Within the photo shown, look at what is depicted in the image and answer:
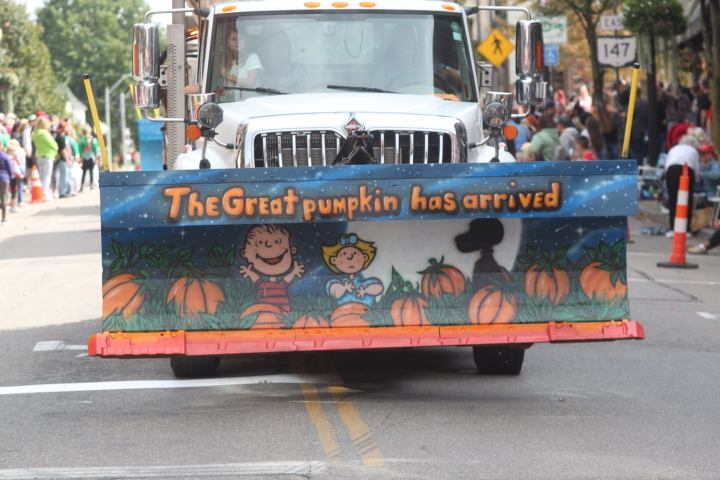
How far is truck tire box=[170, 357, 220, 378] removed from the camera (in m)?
9.98

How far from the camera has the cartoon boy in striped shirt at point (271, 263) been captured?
883 centimetres

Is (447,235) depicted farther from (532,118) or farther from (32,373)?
(532,118)

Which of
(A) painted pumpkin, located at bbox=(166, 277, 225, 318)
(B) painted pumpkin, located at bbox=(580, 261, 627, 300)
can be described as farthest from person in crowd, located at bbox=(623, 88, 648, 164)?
(A) painted pumpkin, located at bbox=(166, 277, 225, 318)

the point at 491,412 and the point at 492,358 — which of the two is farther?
the point at 492,358

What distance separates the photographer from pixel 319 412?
28.7ft

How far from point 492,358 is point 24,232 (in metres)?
17.4

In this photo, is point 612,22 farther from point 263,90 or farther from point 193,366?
point 193,366

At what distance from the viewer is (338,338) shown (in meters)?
8.79

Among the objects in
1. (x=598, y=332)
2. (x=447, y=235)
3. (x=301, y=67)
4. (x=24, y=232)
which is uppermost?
(x=301, y=67)

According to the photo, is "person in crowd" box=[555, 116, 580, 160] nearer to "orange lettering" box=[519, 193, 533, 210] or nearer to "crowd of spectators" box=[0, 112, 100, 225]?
"crowd of spectators" box=[0, 112, 100, 225]

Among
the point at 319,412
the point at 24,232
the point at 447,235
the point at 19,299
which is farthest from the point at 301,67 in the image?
the point at 24,232

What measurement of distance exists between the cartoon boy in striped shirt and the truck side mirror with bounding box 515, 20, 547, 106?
2.75m

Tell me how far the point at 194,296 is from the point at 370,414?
122 centimetres

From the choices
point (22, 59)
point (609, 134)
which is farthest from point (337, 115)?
point (22, 59)
